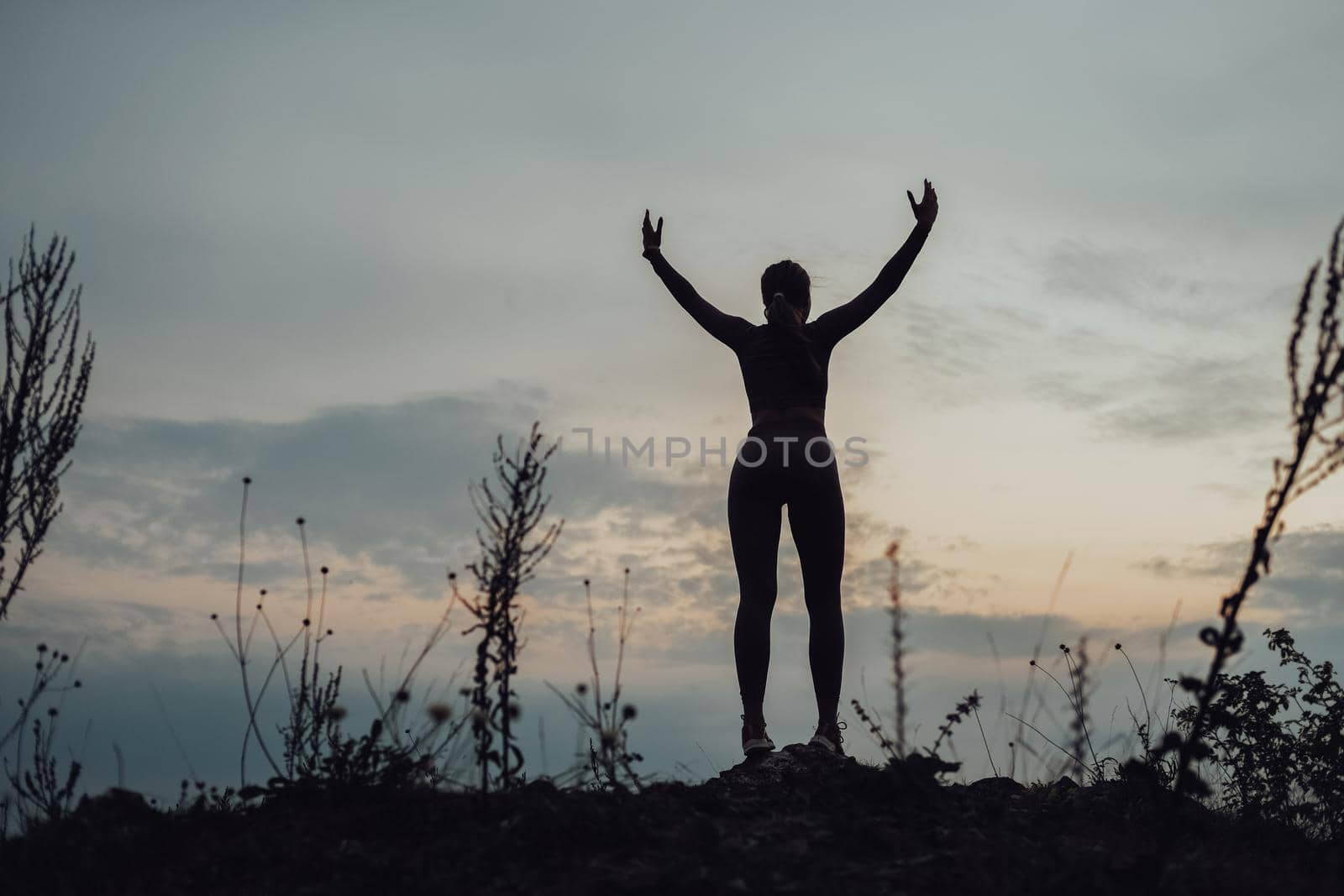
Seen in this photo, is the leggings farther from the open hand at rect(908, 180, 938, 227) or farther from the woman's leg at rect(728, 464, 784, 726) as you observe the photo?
the open hand at rect(908, 180, 938, 227)

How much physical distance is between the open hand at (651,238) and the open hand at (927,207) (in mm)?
Result: 1906

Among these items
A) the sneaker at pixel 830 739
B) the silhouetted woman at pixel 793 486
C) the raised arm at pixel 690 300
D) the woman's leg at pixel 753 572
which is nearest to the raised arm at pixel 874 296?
the silhouetted woman at pixel 793 486

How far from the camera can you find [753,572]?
7.67 metres

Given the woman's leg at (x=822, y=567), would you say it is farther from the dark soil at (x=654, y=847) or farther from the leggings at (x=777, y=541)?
the dark soil at (x=654, y=847)

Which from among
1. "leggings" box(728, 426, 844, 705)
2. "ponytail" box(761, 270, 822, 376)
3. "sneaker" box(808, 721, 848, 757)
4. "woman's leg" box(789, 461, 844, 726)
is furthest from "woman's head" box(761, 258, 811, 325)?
"sneaker" box(808, 721, 848, 757)

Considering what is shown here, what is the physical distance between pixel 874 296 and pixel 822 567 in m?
1.91

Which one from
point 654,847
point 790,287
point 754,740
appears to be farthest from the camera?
point 790,287

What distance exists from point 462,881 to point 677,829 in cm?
107

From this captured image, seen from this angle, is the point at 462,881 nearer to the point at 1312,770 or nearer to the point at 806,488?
the point at 806,488

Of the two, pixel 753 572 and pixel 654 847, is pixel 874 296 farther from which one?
pixel 654 847

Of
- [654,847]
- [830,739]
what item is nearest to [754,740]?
[830,739]

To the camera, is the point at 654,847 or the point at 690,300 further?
the point at 690,300

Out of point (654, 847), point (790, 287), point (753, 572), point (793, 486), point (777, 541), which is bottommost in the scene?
point (654, 847)

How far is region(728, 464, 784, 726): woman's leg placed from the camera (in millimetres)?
7598
